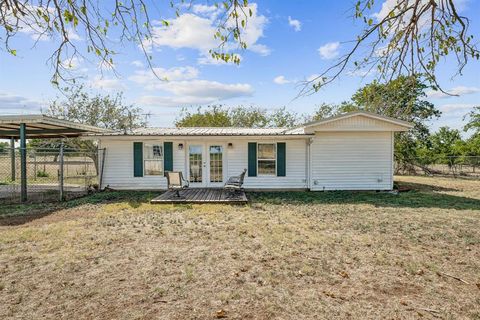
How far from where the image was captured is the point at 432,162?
863 inches

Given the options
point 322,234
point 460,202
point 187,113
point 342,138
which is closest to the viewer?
point 322,234

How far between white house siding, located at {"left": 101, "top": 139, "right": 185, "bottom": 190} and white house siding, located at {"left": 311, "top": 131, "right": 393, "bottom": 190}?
588 centimetres

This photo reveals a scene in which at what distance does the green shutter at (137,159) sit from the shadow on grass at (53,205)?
3.01 feet

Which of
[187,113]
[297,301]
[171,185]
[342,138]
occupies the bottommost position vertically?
[297,301]

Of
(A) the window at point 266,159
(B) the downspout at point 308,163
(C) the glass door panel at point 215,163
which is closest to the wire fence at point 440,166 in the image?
(B) the downspout at point 308,163

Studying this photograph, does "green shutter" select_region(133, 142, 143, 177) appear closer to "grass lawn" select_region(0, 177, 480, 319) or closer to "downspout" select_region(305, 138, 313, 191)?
"grass lawn" select_region(0, 177, 480, 319)

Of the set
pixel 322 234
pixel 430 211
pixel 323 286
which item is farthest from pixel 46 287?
pixel 430 211

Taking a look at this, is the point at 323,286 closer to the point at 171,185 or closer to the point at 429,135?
the point at 171,185

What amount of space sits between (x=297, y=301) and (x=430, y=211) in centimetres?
705

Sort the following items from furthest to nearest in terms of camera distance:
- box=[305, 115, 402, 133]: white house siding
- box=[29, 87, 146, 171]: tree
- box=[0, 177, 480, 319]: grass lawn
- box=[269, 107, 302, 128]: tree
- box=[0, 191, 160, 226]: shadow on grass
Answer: box=[269, 107, 302, 128]: tree, box=[29, 87, 146, 171]: tree, box=[305, 115, 402, 133]: white house siding, box=[0, 191, 160, 226]: shadow on grass, box=[0, 177, 480, 319]: grass lawn

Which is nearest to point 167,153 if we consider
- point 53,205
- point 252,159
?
point 252,159

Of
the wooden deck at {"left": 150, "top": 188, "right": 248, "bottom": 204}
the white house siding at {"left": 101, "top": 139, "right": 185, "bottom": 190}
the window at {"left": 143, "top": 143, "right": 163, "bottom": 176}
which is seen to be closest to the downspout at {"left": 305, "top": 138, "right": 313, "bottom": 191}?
the wooden deck at {"left": 150, "top": 188, "right": 248, "bottom": 204}

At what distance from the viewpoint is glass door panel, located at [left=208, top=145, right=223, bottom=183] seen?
42.2 feet

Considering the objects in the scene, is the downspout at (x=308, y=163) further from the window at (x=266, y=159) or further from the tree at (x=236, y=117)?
the tree at (x=236, y=117)
